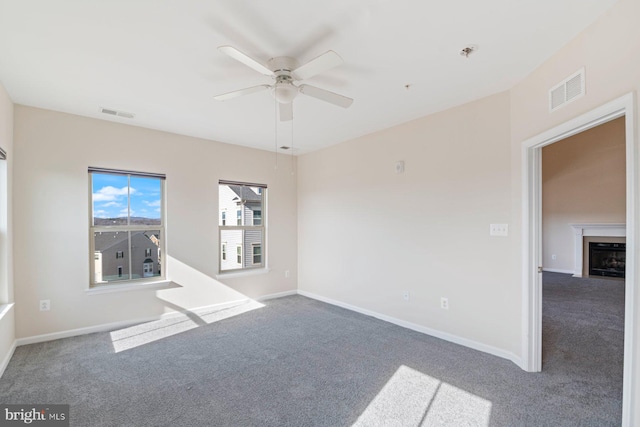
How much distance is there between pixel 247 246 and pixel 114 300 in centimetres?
199

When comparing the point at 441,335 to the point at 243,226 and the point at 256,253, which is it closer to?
the point at 256,253

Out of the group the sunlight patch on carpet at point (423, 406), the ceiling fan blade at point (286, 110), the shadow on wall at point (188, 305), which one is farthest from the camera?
the shadow on wall at point (188, 305)

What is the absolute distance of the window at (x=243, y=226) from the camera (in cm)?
480

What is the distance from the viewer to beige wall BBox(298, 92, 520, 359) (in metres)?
2.96

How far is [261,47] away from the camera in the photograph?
2170 mm

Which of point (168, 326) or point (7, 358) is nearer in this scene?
point (7, 358)

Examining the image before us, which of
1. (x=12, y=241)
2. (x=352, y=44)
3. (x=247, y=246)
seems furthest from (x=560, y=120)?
(x=12, y=241)

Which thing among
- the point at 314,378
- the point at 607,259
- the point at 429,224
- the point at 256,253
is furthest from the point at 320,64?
the point at 607,259

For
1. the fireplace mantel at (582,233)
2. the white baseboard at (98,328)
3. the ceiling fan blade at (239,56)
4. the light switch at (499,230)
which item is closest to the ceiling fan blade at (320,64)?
the ceiling fan blade at (239,56)

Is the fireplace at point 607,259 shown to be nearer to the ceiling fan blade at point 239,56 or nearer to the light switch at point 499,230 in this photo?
the light switch at point 499,230

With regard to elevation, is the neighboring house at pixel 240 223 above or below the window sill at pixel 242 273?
above

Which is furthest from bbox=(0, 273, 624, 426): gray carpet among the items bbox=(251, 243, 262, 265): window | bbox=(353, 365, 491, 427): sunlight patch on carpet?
bbox=(251, 243, 262, 265): window

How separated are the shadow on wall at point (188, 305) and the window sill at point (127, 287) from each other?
9cm

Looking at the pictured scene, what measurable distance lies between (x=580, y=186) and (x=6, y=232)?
10.0 metres
